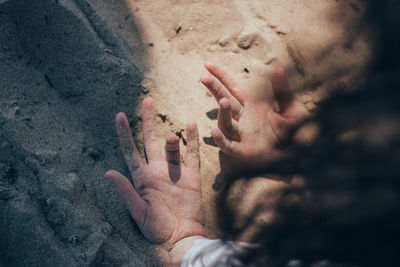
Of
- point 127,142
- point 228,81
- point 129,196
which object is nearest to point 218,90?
point 228,81

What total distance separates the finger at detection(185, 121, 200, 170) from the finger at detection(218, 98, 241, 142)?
13 centimetres

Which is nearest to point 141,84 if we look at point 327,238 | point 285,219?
point 285,219

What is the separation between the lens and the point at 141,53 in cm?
155

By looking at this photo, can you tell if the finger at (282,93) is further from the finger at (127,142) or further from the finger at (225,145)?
the finger at (127,142)

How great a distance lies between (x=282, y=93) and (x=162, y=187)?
74 cm

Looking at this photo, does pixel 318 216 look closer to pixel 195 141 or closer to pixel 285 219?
pixel 285 219

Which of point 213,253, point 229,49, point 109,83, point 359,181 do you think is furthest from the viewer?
point 229,49

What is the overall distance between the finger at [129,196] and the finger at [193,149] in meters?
0.29

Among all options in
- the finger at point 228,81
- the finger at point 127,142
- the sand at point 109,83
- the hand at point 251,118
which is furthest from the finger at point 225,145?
the finger at point 127,142

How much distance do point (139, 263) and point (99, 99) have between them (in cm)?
79

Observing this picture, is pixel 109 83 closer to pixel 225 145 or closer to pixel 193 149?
pixel 193 149

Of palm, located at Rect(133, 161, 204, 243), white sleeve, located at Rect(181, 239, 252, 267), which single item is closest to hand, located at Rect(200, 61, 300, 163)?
palm, located at Rect(133, 161, 204, 243)

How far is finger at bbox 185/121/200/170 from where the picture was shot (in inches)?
50.7

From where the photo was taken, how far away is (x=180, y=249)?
46.9 inches
